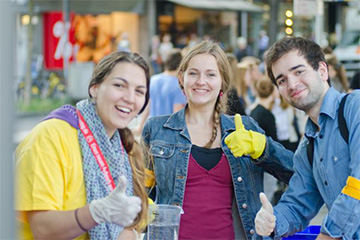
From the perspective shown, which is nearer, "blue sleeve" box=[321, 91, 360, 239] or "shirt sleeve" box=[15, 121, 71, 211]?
"shirt sleeve" box=[15, 121, 71, 211]

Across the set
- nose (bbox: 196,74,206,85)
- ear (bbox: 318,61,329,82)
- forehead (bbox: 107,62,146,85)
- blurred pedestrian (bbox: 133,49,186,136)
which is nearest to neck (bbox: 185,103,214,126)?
nose (bbox: 196,74,206,85)

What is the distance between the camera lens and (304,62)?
12.0ft

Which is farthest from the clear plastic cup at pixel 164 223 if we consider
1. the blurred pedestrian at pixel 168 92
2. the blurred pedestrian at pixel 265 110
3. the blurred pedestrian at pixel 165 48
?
the blurred pedestrian at pixel 165 48

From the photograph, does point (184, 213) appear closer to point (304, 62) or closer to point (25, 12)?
point (304, 62)

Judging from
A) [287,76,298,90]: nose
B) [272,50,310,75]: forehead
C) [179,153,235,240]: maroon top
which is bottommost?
[179,153,235,240]: maroon top

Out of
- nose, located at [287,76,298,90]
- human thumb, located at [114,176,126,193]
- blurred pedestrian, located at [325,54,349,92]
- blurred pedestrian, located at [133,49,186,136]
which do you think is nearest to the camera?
human thumb, located at [114,176,126,193]

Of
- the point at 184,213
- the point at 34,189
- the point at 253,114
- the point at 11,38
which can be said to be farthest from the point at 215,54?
the point at 253,114

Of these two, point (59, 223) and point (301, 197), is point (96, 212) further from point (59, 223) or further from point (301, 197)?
point (301, 197)

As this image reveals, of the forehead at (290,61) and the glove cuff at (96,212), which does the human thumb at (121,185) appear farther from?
the forehead at (290,61)

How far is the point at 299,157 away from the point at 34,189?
1.60 metres

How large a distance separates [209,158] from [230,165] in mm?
128

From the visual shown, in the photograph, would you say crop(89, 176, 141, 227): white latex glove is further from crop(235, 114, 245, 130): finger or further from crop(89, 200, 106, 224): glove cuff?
crop(235, 114, 245, 130): finger

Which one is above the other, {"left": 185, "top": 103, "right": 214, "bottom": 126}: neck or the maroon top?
{"left": 185, "top": 103, "right": 214, "bottom": 126}: neck

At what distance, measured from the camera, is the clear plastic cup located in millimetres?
3309
